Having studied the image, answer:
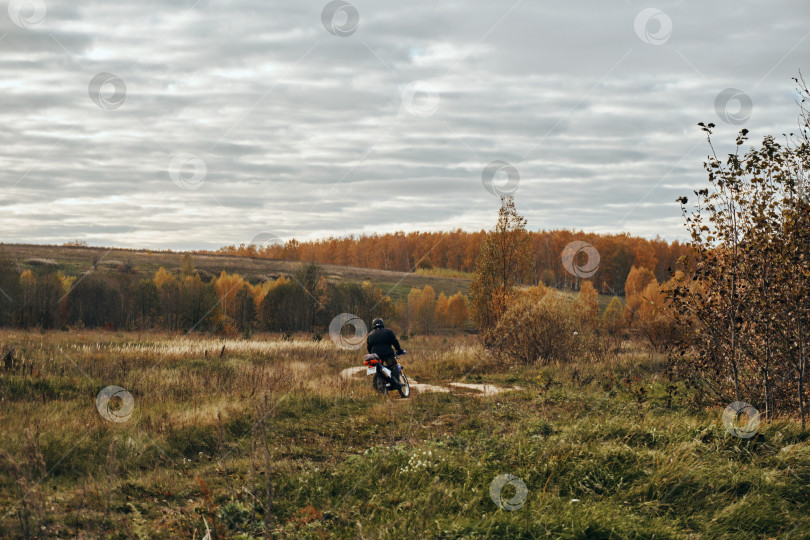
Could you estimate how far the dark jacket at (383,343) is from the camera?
1377 cm

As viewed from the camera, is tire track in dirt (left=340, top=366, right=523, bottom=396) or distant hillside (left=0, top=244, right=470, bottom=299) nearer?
tire track in dirt (left=340, top=366, right=523, bottom=396)

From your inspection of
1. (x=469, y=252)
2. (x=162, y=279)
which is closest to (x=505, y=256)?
(x=162, y=279)

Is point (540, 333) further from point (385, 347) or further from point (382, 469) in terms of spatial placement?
point (382, 469)

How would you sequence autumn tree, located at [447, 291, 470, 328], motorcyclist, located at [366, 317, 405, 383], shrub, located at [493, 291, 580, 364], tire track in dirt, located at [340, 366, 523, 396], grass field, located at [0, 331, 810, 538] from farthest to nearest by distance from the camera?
autumn tree, located at [447, 291, 470, 328]
shrub, located at [493, 291, 580, 364]
tire track in dirt, located at [340, 366, 523, 396]
motorcyclist, located at [366, 317, 405, 383]
grass field, located at [0, 331, 810, 538]

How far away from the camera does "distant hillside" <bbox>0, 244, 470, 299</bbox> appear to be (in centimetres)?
7800

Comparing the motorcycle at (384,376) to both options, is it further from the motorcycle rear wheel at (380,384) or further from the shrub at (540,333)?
the shrub at (540,333)

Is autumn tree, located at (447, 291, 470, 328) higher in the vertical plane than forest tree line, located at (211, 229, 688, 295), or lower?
lower

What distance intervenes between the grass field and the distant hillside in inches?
2639

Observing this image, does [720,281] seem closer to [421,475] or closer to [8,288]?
[421,475]

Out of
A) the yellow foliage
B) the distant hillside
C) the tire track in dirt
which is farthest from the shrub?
the distant hillside

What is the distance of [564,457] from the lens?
6555 millimetres

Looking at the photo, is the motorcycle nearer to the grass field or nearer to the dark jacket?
the dark jacket

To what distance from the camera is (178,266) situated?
89.0 m

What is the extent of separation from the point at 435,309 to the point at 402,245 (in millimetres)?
58701
